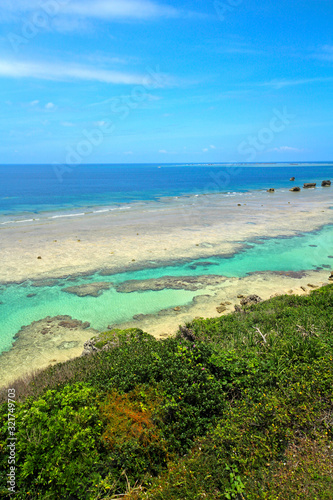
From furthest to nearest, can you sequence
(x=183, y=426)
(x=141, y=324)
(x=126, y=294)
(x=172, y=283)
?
(x=172, y=283) → (x=126, y=294) → (x=141, y=324) → (x=183, y=426)

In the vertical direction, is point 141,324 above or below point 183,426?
below

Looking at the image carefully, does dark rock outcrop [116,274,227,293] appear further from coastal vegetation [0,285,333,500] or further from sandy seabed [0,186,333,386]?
coastal vegetation [0,285,333,500]

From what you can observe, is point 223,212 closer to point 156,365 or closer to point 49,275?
point 49,275

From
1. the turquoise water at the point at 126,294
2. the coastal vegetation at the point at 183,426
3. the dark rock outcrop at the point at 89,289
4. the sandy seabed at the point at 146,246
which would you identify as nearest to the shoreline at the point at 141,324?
the sandy seabed at the point at 146,246

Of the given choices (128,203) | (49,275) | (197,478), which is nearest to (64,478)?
(197,478)

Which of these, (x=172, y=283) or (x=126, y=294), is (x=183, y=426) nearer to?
(x=126, y=294)

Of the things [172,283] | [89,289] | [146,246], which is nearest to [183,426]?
[172,283]

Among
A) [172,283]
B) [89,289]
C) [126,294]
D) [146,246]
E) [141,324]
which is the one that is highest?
[146,246]

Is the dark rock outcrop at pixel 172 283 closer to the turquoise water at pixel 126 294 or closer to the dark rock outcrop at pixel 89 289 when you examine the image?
the turquoise water at pixel 126 294
